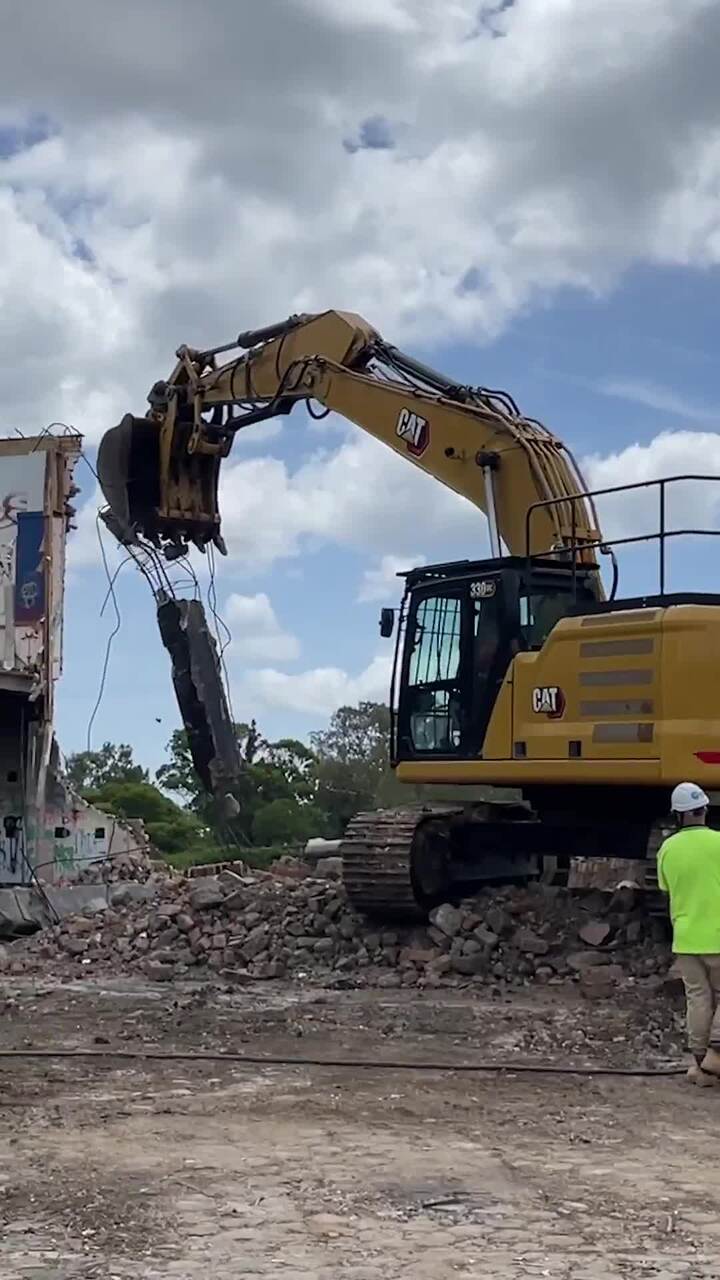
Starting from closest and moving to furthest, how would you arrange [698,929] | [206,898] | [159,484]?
→ [698,929], [159,484], [206,898]

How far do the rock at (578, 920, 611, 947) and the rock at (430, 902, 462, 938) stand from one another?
3.55ft

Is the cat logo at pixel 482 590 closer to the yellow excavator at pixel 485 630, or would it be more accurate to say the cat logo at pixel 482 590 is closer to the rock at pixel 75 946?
the yellow excavator at pixel 485 630

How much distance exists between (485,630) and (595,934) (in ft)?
9.02

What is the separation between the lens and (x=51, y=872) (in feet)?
77.2

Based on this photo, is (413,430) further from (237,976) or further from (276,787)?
(276,787)

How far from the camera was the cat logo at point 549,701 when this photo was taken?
12758mm

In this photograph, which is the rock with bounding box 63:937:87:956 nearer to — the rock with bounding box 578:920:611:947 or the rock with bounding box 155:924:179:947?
the rock with bounding box 155:924:179:947

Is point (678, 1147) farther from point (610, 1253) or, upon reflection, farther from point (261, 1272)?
point (261, 1272)

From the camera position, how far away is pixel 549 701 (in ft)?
42.0

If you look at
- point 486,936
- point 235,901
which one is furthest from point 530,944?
point 235,901

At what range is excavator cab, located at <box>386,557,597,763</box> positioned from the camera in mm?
13258

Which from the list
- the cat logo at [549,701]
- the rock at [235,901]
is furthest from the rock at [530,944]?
the rock at [235,901]

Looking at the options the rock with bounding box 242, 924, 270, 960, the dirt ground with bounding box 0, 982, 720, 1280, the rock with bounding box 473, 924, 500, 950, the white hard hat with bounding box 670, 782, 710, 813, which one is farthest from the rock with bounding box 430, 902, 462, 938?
the white hard hat with bounding box 670, 782, 710, 813

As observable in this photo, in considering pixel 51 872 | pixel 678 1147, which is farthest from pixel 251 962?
pixel 51 872
